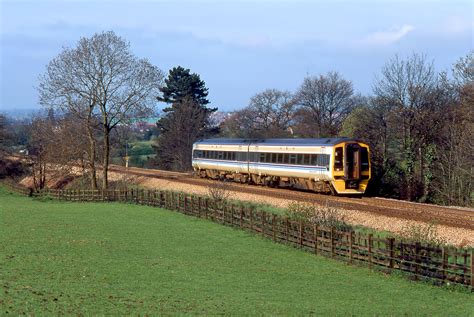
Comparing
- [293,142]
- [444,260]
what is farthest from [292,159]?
[444,260]

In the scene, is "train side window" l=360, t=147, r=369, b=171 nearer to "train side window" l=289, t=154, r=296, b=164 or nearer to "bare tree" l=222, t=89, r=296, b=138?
"train side window" l=289, t=154, r=296, b=164

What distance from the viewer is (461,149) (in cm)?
3794

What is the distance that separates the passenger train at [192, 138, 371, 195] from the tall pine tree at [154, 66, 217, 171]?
30447 mm

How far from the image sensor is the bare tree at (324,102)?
77812 millimetres

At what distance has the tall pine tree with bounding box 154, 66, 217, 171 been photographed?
78875mm

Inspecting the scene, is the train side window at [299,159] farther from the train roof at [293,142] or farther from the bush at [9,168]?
the bush at [9,168]

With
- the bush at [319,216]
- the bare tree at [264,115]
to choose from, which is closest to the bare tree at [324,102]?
the bare tree at [264,115]

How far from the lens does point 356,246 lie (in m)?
19.5

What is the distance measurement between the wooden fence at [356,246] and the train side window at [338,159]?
6507 millimetres

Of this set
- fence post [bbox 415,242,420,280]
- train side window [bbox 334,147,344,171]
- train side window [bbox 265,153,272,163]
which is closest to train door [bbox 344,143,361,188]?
train side window [bbox 334,147,344,171]

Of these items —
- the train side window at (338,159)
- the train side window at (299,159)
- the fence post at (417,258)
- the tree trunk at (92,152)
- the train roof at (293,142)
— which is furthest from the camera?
the tree trunk at (92,152)

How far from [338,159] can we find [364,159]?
5.75 ft

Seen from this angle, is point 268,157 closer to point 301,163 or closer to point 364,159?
point 301,163

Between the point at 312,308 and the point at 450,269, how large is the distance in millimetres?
4595
